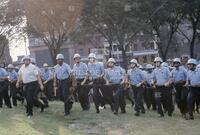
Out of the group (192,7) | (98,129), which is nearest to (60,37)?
(192,7)

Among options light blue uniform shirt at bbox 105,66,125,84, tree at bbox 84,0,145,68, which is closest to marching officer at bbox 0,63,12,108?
light blue uniform shirt at bbox 105,66,125,84

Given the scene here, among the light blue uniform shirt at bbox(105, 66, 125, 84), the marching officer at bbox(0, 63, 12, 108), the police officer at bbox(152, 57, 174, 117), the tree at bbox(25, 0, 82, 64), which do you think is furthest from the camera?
the tree at bbox(25, 0, 82, 64)

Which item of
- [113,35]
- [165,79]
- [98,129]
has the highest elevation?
[113,35]

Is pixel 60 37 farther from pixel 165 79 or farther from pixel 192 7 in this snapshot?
pixel 165 79

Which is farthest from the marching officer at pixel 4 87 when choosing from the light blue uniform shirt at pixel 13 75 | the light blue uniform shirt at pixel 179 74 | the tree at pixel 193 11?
the tree at pixel 193 11

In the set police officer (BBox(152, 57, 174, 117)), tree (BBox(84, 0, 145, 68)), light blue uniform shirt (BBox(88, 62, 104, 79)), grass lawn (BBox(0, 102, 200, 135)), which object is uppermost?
tree (BBox(84, 0, 145, 68))

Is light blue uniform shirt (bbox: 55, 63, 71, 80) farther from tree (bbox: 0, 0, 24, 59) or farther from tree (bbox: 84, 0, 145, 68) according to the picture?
tree (bbox: 0, 0, 24, 59)

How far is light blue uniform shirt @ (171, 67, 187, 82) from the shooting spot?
58.6ft

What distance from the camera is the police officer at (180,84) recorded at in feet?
57.8

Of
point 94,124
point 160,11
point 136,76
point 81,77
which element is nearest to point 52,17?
point 160,11

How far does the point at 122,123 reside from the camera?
616 inches

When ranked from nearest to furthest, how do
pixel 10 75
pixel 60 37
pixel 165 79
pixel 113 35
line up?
pixel 165 79 < pixel 10 75 < pixel 113 35 < pixel 60 37

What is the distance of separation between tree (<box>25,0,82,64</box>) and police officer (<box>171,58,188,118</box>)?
1762 cm

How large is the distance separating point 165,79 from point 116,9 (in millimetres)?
15723
